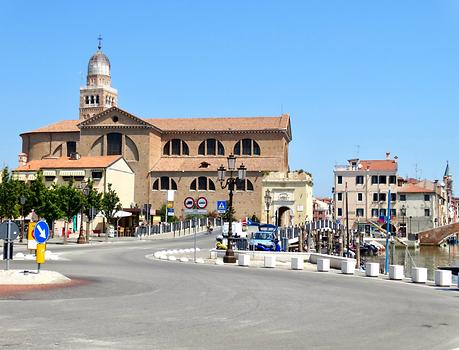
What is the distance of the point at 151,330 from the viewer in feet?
39.8

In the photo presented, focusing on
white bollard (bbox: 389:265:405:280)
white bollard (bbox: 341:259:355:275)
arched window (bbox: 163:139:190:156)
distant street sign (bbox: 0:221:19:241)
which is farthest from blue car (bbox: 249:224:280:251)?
arched window (bbox: 163:139:190:156)

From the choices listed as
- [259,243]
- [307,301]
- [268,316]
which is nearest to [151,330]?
[268,316]

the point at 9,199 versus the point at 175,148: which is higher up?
the point at 175,148

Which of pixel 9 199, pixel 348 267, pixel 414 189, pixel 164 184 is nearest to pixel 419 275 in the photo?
pixel 348 267

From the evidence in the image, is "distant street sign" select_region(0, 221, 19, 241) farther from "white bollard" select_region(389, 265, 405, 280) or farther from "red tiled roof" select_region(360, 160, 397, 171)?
"red tiled roof" select_region(360, 160, 397, 171)

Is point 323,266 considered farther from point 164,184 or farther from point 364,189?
point 364,189

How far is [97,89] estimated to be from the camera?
138 meters

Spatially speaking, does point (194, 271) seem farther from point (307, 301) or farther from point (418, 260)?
point (418, 260)

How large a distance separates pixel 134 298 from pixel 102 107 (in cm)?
12394

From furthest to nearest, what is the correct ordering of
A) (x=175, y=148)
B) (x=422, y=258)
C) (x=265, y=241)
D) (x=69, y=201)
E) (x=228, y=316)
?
(x=175, y=148)
(x=422, y=258)
(x=69, y=201)
(x=265, y=241)
(x=228, y=316)

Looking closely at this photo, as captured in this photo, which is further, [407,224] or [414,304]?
[407,224]

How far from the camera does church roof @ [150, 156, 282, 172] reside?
95625 mm

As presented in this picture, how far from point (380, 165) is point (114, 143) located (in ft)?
137

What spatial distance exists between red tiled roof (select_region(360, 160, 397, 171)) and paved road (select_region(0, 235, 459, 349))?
275ft
